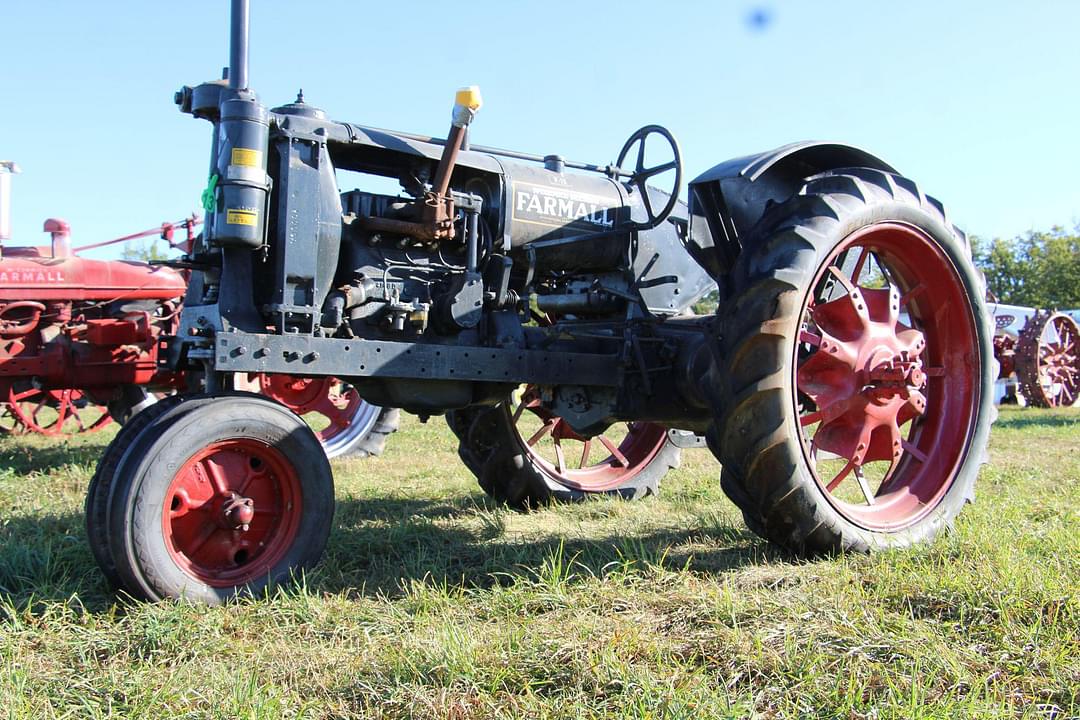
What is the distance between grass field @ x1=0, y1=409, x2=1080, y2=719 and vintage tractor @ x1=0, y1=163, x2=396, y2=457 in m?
2.68

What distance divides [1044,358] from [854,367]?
11299 millimetres

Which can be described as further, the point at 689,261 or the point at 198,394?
the point at 689,261

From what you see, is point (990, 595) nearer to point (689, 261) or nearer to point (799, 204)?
point (799, 204)

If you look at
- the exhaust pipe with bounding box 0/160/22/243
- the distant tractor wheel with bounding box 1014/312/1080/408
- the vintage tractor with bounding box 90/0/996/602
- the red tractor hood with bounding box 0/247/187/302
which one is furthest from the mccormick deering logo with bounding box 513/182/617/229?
the distant tractor wheel with bounding box 1014/312/1080/408

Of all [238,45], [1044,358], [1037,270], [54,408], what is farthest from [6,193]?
[1037,270]

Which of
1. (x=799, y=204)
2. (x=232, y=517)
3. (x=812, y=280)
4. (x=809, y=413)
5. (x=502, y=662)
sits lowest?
(x=502, y=662)

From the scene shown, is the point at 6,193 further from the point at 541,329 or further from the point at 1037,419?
the point at 1037,419

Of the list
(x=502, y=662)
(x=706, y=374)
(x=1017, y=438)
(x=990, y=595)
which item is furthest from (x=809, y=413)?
(x=1017, y=438)

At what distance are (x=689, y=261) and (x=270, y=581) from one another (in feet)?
8.40

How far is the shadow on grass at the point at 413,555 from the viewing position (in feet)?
9.62

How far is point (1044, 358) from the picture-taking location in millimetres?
12844

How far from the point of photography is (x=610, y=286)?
4168 millimetres

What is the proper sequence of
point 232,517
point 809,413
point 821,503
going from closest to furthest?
point 232,517 < point 821,503 < point 809,413

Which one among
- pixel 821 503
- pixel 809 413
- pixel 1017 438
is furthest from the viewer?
pixel 1017 438
